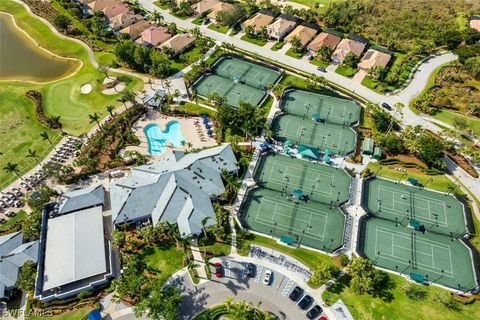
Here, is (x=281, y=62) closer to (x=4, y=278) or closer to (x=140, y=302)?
→ (x=140, y=302)

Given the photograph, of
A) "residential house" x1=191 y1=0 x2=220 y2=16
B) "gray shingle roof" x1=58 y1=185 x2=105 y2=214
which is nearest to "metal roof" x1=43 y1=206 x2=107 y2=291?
"gray shingle roof" x1=58 y1=185 x2=105 y2=214

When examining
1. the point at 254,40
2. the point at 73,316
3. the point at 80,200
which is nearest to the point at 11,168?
the point at 80,200

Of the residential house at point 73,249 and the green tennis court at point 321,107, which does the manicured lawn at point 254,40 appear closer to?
the green tennis court at point 321,107

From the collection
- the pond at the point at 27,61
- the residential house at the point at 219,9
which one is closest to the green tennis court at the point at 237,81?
the residential house at the point at 219,9

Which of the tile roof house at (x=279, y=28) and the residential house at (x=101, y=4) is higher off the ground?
the tile roof house at (x=279, y=28)

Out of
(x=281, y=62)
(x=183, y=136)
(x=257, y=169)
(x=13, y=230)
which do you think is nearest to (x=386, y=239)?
(x=257, y=169)
